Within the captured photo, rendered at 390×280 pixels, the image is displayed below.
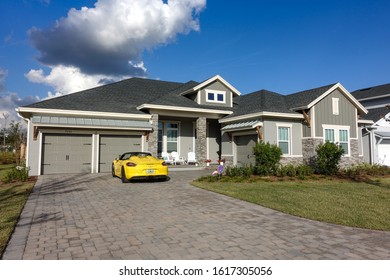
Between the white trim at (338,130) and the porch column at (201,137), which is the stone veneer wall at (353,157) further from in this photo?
the porch column at (201,137)

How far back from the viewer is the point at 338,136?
1845 centimetres

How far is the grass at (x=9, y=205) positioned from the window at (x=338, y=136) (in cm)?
1693

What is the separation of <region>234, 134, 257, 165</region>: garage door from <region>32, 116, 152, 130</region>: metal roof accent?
20.7ft

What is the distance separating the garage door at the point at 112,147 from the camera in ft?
55.4

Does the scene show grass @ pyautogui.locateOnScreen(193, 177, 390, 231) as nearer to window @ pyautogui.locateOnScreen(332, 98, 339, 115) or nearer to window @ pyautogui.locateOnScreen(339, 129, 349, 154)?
window @ pyautogui.locateOnScreen(339, 129, 349, 154)

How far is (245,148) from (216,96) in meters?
5.35

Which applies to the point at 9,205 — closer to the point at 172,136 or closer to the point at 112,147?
the point at 112,147

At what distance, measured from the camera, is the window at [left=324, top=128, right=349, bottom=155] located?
58.9ft

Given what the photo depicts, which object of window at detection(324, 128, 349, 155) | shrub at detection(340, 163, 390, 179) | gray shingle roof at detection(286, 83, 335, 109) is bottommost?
shrub at detection(340, 163, 390, 179)

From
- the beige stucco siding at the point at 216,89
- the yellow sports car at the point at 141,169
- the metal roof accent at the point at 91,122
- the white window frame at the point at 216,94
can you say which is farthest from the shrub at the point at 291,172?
the white window frame at the point at 216,94

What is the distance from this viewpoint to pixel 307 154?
17.3 metres

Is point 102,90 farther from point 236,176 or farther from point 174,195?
point 174,195

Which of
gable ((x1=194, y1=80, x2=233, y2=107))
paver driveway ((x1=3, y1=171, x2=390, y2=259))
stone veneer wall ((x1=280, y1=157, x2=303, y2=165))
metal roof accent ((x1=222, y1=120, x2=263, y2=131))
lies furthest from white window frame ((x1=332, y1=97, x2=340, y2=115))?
paver driveway ((x1=3, y1=171, x2=390, y2=259))

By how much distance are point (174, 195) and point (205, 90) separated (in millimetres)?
13073
